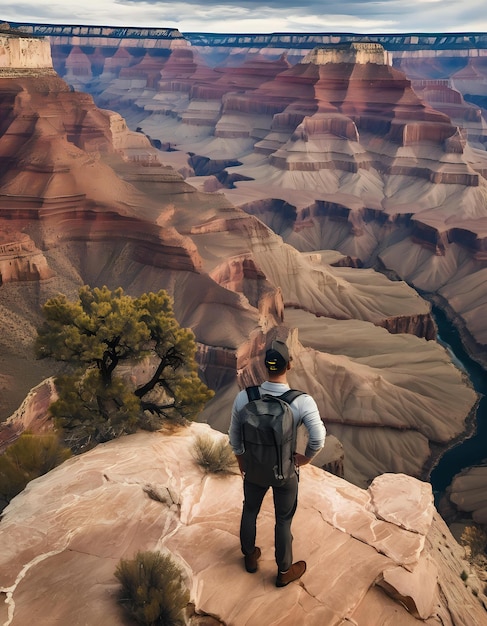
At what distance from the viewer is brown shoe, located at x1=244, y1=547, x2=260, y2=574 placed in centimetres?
1173

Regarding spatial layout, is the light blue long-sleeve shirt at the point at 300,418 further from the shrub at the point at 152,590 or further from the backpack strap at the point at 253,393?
the shrub at the point at 152,590

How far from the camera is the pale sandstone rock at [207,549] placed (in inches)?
436

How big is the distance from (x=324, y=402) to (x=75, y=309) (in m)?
34.9

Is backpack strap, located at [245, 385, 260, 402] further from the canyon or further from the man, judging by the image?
the canyon

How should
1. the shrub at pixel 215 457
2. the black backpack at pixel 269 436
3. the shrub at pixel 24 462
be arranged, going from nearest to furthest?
the black backpack at pixel 269 436
the shrub at pixel 215 457
the shrub at pixel 24 462

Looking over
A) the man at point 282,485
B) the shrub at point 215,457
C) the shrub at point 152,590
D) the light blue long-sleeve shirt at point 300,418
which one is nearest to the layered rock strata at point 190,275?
the shrub at point 215,457

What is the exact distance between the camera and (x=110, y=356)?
21422mm

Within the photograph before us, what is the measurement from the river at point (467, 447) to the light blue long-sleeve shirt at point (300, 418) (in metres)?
40.1

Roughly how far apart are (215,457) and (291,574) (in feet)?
15.8

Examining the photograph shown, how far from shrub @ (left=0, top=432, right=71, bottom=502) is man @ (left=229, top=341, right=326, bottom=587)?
437 inches

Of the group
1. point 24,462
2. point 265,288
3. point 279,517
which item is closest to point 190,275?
point 265,288

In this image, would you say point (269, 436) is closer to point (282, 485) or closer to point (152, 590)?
point (282, 485)

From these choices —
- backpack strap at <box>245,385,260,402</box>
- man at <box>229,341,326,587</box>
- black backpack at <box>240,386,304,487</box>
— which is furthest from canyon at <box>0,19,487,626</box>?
backpack strap at <box>245,385,260,402</box>

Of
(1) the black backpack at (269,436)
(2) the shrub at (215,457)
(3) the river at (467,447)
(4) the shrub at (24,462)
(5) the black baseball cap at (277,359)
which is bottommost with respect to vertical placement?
(3) the river at (467,447)
